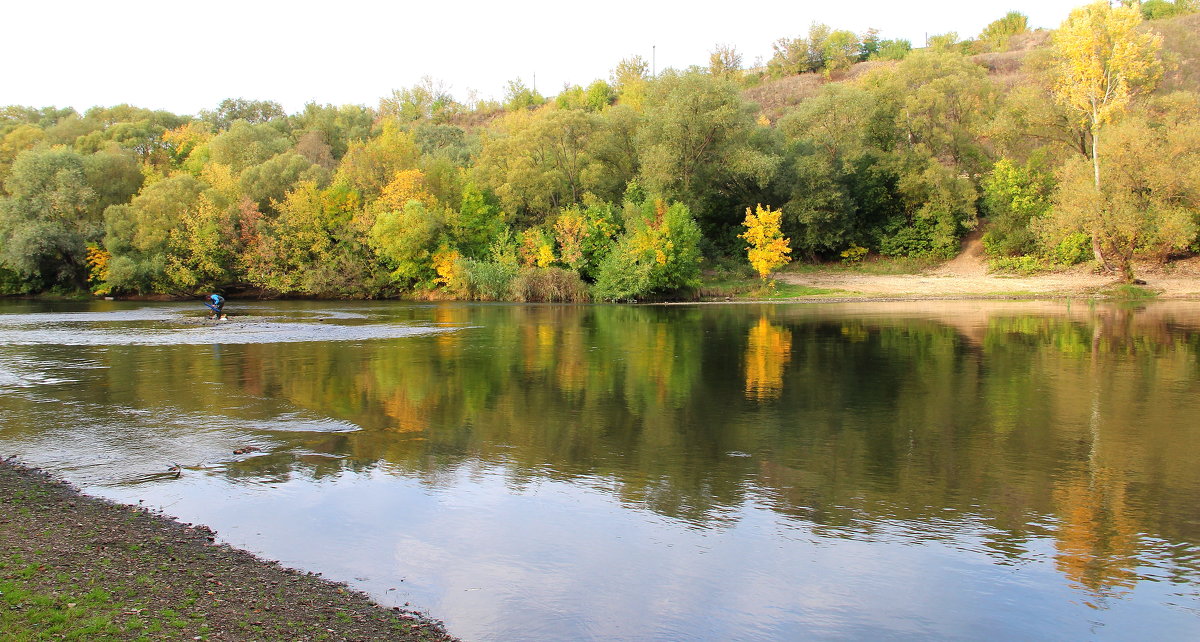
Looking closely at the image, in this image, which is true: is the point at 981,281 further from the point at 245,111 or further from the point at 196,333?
the point at 245,111

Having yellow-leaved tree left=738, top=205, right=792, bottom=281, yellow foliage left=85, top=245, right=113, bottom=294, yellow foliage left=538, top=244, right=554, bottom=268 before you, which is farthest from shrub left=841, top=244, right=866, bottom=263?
yellow foliage left=85, top=245, right=113, bottom=294

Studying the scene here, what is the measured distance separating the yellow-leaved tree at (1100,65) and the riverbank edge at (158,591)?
4831 centimetres

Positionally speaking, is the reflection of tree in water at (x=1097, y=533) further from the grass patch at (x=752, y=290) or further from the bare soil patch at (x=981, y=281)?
the grass patch at (x=752, y=290)

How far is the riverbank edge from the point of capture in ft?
22.3

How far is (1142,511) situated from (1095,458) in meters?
2.70

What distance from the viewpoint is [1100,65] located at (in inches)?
1834

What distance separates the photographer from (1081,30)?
4616cm

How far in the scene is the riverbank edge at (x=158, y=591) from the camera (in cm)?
681

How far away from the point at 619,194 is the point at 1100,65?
1254 inches

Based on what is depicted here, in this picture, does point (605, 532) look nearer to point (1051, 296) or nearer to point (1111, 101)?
point (1051, 296)

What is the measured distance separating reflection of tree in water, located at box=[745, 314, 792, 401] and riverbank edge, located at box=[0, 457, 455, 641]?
12.4 metres

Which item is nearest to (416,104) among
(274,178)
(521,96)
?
(521,96)

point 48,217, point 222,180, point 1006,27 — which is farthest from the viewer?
point 1006,27

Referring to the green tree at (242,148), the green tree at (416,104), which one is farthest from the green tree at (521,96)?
the green tree at (242,148)
